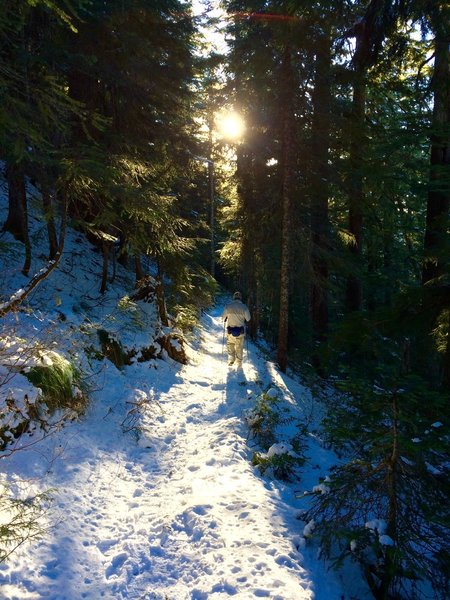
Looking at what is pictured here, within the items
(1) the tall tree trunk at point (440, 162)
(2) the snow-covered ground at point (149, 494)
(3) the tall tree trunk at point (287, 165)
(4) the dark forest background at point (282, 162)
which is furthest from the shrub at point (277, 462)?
(3) the tall tree trunk at point (287, 165)

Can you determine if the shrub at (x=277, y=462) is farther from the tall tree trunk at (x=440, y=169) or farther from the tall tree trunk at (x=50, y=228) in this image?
the tall tree trunk at (x=50, y=228)

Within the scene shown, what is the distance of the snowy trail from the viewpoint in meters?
3.69

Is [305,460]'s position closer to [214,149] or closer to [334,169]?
[334,169]

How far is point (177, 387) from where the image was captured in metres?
9.34

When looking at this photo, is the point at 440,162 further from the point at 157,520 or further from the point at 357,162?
the point at 157,520

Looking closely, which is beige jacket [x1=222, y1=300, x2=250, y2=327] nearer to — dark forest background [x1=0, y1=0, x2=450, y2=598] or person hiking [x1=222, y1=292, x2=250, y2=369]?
person hiking [x1=222, y1=292, x2=250, y2=369]

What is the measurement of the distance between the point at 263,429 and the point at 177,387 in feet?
9.46

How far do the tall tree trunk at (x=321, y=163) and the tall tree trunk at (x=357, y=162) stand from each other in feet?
2.91

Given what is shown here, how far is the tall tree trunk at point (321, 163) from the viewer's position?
40.5 ft

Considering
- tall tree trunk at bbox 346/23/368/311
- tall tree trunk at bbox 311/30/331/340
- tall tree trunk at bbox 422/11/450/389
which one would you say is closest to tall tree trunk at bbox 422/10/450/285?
tall tree trunk at bbox 422/11/450/389

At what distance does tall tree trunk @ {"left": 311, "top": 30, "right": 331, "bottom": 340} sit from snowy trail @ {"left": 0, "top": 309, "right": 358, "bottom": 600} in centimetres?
676

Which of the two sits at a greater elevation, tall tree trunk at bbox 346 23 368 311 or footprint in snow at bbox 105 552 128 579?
tall tree trunk at bbox 346 23 368 311

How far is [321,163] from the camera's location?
1279cm

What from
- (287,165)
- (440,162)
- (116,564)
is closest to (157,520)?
(116,564)
